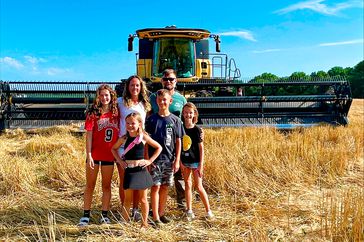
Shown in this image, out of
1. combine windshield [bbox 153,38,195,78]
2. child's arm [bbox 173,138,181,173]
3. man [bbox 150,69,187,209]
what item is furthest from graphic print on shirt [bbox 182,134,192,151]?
combine windshield [bbox 153,38,195,78]

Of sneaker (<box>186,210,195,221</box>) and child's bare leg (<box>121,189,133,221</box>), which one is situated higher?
child's bare leg (<box>121,189,133,221</box>)

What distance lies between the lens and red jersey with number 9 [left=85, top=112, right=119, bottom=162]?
11.2 ft

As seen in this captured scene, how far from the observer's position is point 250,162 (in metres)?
5.04

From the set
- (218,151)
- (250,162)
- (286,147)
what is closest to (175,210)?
(250,162)

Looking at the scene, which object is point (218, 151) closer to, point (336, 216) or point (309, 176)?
point (309, 176)

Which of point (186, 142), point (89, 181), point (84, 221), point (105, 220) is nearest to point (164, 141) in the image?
point (186, 142)

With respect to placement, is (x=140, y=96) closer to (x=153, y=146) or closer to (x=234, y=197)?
(x=153, y=146)

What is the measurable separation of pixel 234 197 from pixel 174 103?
1.22 metres

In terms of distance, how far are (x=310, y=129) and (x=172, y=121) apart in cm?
569

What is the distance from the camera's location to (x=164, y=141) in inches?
132

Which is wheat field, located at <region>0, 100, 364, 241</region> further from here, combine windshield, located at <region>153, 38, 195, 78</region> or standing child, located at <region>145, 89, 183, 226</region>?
combine windshield, located at <region>153, 38, 195, 78</region>

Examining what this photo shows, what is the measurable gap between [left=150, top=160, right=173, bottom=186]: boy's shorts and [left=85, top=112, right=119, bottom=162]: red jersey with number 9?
0.40 meters

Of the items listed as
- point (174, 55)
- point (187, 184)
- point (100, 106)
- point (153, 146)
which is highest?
point (174, 55)

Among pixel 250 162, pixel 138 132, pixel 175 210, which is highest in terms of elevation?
pixel 138 132
